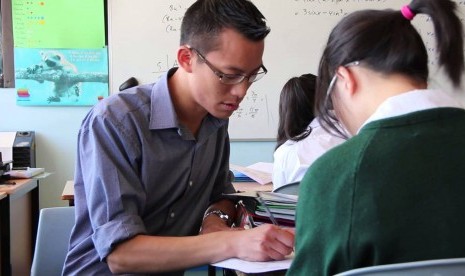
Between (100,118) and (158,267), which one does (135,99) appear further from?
(158,267)

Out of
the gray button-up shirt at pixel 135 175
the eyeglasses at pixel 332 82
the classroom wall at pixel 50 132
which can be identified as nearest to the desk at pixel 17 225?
the classroom wall at pixel 50 132

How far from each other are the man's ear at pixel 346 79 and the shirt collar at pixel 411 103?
0.09 m

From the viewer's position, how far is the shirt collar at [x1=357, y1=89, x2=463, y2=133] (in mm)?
764

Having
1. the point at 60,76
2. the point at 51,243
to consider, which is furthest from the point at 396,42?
the point at 60,76

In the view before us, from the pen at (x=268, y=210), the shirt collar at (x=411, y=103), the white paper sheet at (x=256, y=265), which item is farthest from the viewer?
the pen at (x=268, y=210)

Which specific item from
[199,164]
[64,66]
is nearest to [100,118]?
[199,164]

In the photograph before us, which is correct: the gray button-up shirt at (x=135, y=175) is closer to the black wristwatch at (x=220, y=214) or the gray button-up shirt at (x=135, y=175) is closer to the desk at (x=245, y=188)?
the black wristwatch at (x=220, y=214)

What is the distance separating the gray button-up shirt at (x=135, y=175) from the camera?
112cm

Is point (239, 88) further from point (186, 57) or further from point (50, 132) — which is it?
point (50, 132)

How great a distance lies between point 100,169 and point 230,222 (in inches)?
18.2

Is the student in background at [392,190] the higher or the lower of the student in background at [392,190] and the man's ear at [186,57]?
the lower

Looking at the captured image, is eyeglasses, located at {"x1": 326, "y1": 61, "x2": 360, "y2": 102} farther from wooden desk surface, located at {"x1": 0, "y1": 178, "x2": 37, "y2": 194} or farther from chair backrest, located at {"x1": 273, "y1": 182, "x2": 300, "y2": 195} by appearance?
wooden desk surface, located at {"x1": 0, "y1": 178, "x2": 37, "y2": 194}

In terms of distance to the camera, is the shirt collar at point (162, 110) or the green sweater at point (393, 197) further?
the shirt collar at point (162, 110)

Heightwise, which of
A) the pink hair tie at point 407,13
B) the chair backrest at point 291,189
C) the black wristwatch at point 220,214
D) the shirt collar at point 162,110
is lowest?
the black wristwatch at point 220,214
